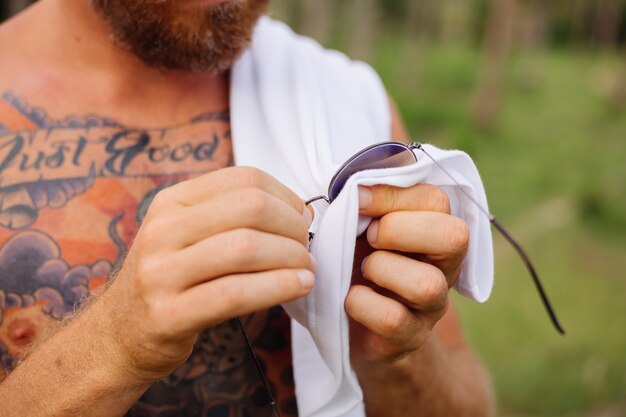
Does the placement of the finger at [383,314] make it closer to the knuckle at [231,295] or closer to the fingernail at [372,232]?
the fingernail at [372,232]

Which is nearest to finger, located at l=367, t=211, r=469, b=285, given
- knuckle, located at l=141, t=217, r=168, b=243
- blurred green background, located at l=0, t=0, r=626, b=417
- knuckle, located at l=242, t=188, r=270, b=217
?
knuckle, located at l=242, t=188, r=270, b=217

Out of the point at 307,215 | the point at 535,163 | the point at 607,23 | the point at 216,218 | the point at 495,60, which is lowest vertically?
the point at 607,23

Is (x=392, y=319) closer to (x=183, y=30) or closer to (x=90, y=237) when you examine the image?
(x=90, y=237)

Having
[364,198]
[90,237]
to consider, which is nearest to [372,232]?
[364,198]

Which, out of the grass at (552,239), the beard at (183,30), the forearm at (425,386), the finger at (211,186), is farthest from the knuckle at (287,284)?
the grass at (552,239)

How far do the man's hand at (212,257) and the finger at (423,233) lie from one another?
6.4 inches

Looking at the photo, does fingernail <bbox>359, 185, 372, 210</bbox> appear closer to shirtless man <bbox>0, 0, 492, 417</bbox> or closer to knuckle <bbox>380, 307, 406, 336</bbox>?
shirtless man <bbox>0, 0, 492, 417</bbox>

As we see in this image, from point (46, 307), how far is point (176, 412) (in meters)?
0.35

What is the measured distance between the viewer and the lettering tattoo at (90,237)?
51.9 inches

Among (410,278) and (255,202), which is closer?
(255,202)

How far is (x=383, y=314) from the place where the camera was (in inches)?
40.4

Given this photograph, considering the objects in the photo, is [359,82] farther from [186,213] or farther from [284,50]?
[186,213]

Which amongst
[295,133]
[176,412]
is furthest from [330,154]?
[176,412]

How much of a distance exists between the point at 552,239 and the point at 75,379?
515cm
